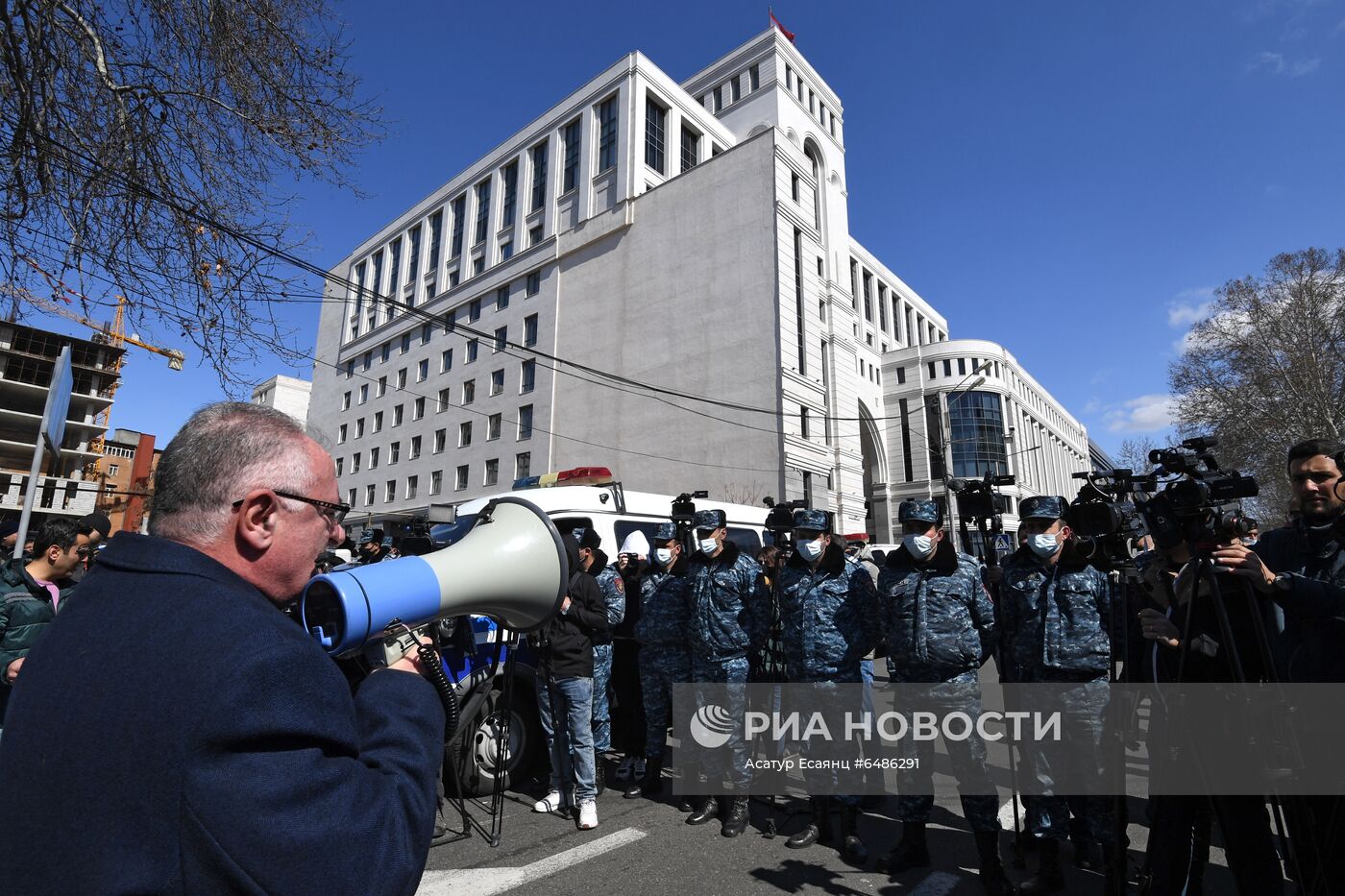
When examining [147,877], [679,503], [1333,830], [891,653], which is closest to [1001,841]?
[891,653]

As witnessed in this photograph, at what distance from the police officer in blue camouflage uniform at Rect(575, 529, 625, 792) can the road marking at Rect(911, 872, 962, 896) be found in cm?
252

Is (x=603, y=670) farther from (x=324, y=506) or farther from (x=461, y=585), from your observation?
(x=324, y=506)

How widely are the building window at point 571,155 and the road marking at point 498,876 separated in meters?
37.0

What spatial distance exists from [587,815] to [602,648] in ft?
4.56

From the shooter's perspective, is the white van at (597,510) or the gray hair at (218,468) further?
the white van at (597,510)

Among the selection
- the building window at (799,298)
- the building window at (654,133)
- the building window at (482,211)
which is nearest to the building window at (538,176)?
the building window at (482,211)

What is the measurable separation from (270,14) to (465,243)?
3943cm

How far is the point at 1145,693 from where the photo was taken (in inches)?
136

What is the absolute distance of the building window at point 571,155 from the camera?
36938 millimetres

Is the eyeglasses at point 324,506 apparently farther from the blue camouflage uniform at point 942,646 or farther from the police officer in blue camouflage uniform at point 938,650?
the blue camouflage uniform at point 942,646

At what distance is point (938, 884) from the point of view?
3.81 metres

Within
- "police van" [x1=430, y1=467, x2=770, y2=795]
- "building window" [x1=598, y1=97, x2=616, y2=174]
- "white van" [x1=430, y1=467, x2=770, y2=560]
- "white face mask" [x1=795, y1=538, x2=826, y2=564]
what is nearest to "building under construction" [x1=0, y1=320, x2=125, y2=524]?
"building window" [x1=598, y1=97, x2=616, y2=174]

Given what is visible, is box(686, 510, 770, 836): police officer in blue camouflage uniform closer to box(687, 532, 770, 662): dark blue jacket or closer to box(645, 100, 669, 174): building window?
box(687, 532, 770, 662): dark blue jacket

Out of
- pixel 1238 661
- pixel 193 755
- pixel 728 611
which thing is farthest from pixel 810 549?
pixel 193 755
